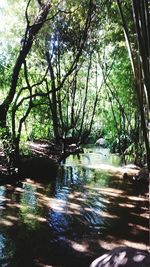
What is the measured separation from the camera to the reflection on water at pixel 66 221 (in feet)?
Result: 15.4

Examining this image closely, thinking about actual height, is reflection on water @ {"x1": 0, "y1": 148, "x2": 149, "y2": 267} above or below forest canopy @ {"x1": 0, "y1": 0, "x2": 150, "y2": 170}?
below

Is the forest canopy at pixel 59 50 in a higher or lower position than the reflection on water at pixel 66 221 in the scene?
higher

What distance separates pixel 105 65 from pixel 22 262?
14.1 meters

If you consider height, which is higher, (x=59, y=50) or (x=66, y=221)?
(x=59, y=50)

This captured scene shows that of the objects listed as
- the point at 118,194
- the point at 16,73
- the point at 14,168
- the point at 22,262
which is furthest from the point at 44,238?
the point at 16,73

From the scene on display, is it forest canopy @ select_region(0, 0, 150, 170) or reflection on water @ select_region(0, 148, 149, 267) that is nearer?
reflection on water @ select_region(0, 148, 149, 267)

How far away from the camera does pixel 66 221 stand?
19.8ft

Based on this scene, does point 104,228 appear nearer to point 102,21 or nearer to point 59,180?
point 59,180

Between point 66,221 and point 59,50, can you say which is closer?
point 66,221

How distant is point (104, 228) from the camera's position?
19.1 ft

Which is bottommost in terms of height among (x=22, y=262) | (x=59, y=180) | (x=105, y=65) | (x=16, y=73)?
(x=22, y=262)

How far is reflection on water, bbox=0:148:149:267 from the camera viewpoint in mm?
4695

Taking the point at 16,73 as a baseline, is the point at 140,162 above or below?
below

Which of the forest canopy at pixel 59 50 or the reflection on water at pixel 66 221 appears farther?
the forest canopy at pixel 59 50
